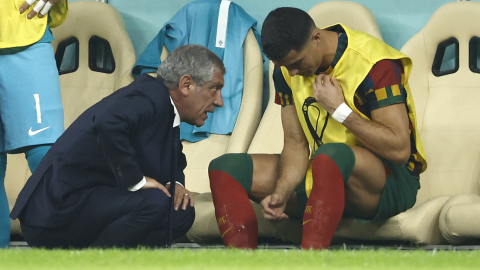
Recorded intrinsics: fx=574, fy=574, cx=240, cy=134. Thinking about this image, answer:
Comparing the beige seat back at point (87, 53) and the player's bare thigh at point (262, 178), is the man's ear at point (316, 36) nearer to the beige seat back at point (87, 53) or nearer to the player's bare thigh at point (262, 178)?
Answer: the player's bare thigh at point (262, 178)

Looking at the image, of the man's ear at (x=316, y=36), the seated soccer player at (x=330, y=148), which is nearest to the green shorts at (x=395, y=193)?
the seated soccer player at (x=330, y=148)

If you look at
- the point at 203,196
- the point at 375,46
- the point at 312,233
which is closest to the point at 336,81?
the point at 375,46

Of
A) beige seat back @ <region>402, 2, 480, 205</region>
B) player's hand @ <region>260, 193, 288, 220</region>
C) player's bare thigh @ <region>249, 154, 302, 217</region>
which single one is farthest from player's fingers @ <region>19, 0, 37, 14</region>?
beige seat back @ <region>402, 2, 480, 205</region>

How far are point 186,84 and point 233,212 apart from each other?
0.36 m

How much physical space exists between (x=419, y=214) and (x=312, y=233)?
0.51m

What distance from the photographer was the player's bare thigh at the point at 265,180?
1647 mm

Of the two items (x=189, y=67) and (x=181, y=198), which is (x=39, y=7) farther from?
(x=181, y=198)

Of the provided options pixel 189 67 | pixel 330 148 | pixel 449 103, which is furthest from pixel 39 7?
pixel 449 103

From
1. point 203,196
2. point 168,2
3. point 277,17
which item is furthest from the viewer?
point 168,2

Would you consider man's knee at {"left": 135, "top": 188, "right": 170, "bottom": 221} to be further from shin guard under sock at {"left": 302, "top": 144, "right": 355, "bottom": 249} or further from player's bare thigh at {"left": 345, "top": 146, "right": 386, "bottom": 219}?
player's bare thigh at {"left": 345, "top": 146, "right": 386, "bottom": 219}

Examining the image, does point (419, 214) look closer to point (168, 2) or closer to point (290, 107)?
point (290, 107)

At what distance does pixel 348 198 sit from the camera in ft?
5.08

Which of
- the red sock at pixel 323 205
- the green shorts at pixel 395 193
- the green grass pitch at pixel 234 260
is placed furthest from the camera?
the green shorts at pixel 395 193

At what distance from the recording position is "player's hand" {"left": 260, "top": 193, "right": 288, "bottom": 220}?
1.53 m
